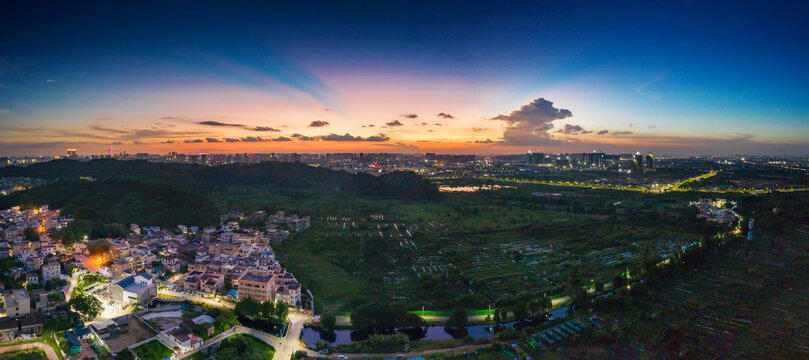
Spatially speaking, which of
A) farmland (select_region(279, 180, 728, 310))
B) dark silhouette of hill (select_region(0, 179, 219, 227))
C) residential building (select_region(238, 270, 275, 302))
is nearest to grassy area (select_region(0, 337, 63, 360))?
residential building (select_region(238, 270, 275, 302))

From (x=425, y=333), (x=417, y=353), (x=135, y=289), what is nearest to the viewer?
(x=417, y=353)

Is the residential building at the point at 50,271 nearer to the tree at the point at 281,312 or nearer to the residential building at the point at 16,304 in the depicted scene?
the residential building at the point at 16,304

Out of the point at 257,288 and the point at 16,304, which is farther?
the point at 257,288

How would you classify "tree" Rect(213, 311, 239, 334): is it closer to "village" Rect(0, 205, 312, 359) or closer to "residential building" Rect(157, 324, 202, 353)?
"village" Rect(0, 205, 312, 359)

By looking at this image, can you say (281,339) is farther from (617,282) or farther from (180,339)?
(617,282)

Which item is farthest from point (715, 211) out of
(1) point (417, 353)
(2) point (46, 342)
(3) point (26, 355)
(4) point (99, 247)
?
(4) point (99, 247)

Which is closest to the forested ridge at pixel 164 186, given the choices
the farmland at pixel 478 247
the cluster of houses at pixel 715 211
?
the farmland at pixel 478 247

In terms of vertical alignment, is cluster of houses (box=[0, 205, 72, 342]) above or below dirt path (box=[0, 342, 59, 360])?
above

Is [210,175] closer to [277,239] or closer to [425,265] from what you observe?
[277,239]
